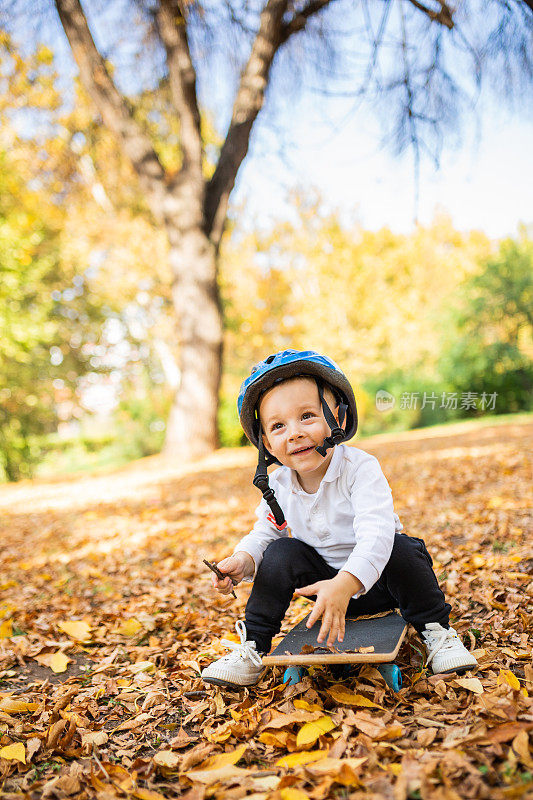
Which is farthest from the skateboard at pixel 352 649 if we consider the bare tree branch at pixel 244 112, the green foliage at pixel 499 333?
the green foliage at pixel 499 333

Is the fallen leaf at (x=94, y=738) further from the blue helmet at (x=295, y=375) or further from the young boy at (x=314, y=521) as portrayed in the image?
the blue helmet at (x=295, y=375)

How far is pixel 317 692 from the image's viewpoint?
76.5 inches

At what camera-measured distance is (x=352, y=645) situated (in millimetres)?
1893

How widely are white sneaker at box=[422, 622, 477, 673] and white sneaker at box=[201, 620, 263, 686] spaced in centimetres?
60

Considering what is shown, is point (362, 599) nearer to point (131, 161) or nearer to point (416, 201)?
point (416, 201)

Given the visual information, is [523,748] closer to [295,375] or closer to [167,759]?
[167,759]

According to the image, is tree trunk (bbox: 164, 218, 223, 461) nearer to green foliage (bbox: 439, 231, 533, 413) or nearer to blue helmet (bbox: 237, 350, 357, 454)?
blue helmet (bbox: 237, 350, 357, 454)

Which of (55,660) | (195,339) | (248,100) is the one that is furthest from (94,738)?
(248,100)

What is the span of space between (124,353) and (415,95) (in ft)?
59.3

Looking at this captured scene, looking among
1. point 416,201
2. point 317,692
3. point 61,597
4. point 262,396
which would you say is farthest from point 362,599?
point 416,201

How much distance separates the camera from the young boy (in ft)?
6.63

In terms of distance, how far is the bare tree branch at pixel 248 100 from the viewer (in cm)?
698

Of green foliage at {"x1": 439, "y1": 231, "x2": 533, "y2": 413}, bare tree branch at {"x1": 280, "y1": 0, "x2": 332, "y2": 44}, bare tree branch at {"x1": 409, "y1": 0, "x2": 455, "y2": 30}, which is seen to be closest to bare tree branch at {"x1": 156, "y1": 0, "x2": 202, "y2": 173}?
bare tree branch at {"x1": 280, "y1": 0, "x2": 332, "y2": 44}
